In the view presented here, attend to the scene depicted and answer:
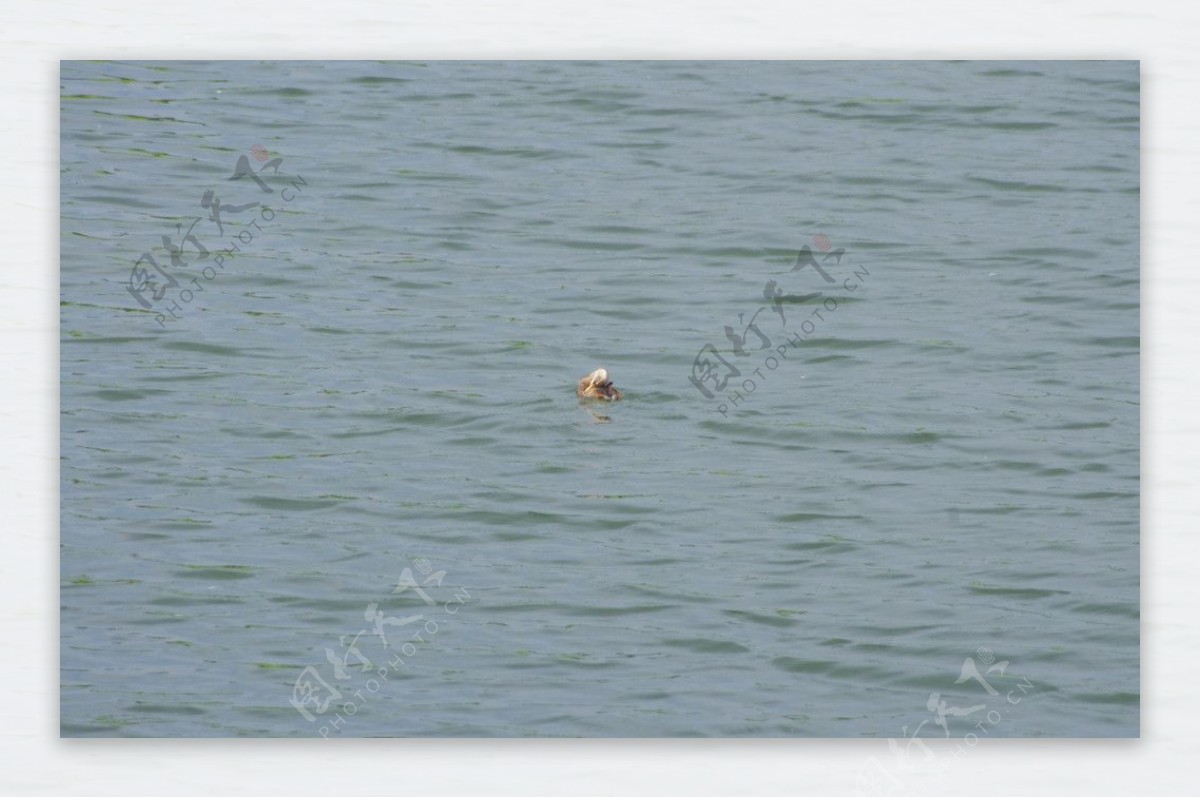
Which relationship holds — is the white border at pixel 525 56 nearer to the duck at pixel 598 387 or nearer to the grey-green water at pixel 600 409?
the grey-green water at pixel 600 409

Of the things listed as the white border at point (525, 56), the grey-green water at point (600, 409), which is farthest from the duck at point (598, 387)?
the white border at point (525, 56)

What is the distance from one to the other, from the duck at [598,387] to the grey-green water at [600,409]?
A: 137 millimetres

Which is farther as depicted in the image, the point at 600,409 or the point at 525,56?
the point at 600,409

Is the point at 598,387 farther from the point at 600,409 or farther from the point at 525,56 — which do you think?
the point at 525,56

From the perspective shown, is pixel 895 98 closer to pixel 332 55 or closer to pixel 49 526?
pixel 332 55

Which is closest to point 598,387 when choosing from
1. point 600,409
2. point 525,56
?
point 600,409

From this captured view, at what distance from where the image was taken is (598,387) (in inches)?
472

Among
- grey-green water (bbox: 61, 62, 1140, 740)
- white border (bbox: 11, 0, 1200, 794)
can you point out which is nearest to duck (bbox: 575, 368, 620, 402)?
grey-green water (bbox: 61, 62, 1140, 740)

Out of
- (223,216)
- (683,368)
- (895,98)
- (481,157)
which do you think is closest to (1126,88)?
(895,98)

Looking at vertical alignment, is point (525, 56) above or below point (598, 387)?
above

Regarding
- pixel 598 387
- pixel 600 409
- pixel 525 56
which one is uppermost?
pixel 525 56

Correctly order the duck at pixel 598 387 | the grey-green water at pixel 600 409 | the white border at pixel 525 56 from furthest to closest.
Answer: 1. the duck at pixel 598 387
2. the grey-green water at pixel 600 409
3. the white border at pixel 525 56

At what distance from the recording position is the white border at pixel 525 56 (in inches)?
362

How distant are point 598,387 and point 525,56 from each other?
2900 mm
